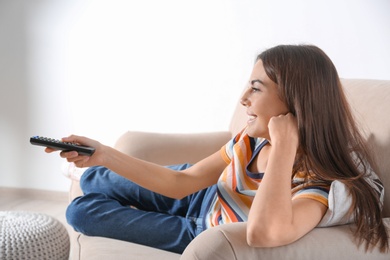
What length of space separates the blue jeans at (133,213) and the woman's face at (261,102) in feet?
1.14

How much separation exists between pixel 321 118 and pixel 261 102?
0.49 feet

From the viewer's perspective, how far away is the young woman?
1.30 metres

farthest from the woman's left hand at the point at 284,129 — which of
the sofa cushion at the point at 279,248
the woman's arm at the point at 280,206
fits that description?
the sofa cushion at the point at 279,248

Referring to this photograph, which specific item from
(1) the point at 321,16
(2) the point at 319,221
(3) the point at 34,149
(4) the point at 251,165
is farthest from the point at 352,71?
(3) the point at 34,149

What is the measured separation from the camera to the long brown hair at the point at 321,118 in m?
1.40

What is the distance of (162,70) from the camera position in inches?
121

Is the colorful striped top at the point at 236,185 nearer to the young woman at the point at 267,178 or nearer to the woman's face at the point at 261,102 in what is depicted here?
the young woman at the point at 267,178

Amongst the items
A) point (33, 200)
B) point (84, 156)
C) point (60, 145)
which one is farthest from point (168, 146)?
point (33, 200)

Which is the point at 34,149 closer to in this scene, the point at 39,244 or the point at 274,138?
the point at 39,244

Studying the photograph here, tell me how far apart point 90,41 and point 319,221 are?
2.15m

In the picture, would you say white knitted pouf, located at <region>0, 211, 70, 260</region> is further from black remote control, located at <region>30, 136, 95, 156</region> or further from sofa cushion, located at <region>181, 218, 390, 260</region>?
sofa cushion, located at <region>181, 218, 390, 260</region>

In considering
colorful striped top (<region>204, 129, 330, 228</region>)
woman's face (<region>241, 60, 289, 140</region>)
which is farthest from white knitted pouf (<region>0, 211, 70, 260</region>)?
woman's face (<region>241, 60, 289, 140</region>)

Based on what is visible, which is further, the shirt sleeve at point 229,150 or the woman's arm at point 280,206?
the shirt sleeve at point 229,150

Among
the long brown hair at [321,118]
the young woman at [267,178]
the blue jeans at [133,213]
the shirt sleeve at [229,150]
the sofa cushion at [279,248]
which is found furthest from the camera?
the shirt sleeve at [229,150]
